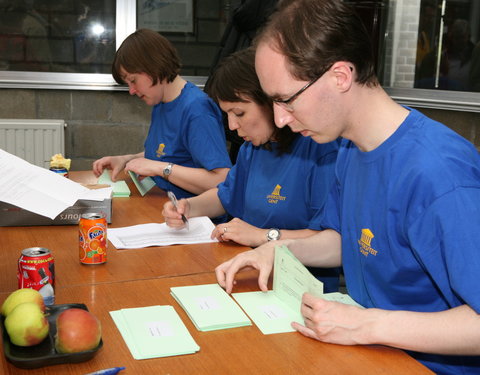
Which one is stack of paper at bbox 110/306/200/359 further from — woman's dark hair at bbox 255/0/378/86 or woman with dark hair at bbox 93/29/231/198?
woman with dark hair at bbox 93/29/231/198

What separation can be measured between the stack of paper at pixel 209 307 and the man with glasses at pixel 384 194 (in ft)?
0.18

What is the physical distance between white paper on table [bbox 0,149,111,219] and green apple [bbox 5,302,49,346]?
1.67ft

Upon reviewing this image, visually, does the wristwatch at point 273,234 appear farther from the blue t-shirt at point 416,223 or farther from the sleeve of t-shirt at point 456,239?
the sleeve of t-shirt at point 456,239

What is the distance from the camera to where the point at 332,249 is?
1555 millimetres

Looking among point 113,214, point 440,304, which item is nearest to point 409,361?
point 440,304

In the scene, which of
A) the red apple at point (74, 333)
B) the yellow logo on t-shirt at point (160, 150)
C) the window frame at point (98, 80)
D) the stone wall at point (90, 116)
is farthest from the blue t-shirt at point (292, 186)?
the stone wall at point (90, 116)

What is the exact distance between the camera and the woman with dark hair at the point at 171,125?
8.09 feet

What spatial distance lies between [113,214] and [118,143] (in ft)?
6.64

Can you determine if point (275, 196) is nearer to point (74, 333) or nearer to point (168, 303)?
point (168, 303)

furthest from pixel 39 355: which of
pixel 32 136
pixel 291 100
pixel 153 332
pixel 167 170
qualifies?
pixel 32 136

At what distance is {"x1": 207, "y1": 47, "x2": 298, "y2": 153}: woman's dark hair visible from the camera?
6.07ft

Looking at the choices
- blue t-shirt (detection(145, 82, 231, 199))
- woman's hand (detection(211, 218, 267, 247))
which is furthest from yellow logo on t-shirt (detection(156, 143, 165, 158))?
woman's hand (detection(211, 218, 267, 247))

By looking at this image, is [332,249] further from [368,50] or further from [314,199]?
[368,50]

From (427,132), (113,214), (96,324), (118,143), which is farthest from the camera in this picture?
(118,143)
